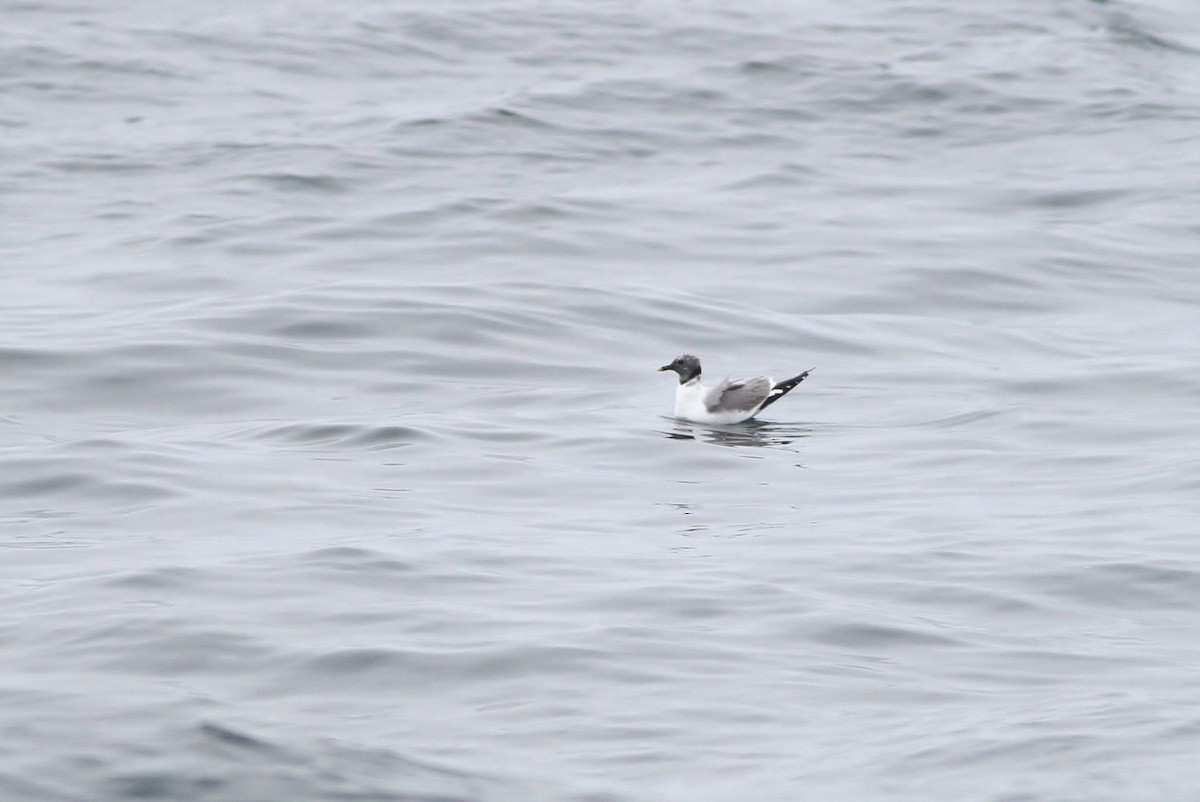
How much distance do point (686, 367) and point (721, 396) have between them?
37 cm

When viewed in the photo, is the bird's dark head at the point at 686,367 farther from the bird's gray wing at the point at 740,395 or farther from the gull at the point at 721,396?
the bird's gray wing at the point at 740,395

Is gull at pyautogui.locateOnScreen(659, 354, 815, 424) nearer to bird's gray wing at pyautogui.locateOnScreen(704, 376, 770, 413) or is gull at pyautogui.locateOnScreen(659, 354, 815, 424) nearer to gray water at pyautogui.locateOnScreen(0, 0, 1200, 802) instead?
bird's gray wing at pyautogui.locateOnScreen(704, 376, 770, 413)

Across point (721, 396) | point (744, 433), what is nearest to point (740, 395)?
point (721, 396)

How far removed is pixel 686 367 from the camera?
13.4m

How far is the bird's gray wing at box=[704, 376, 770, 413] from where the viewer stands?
13.1 meters

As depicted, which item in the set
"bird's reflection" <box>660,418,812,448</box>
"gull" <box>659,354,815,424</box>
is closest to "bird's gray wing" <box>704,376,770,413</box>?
"gull" <box>659,354,815,424</box>

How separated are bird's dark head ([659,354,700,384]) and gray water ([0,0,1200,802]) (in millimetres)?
298

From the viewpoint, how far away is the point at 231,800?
19.7 feet

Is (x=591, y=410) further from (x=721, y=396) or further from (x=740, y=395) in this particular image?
(x=740, y=395)

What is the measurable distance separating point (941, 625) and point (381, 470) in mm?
3948

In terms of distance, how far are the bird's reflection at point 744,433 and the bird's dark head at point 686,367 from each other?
1.26 feet

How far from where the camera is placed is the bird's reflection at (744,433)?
12.6 meters

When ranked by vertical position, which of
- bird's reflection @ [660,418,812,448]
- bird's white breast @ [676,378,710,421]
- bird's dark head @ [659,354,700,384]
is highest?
bird's dark head @ [659,354,700,384]

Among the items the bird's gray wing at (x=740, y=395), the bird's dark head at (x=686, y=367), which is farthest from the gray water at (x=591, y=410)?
the bird's dark head at (x=686, y=367)
